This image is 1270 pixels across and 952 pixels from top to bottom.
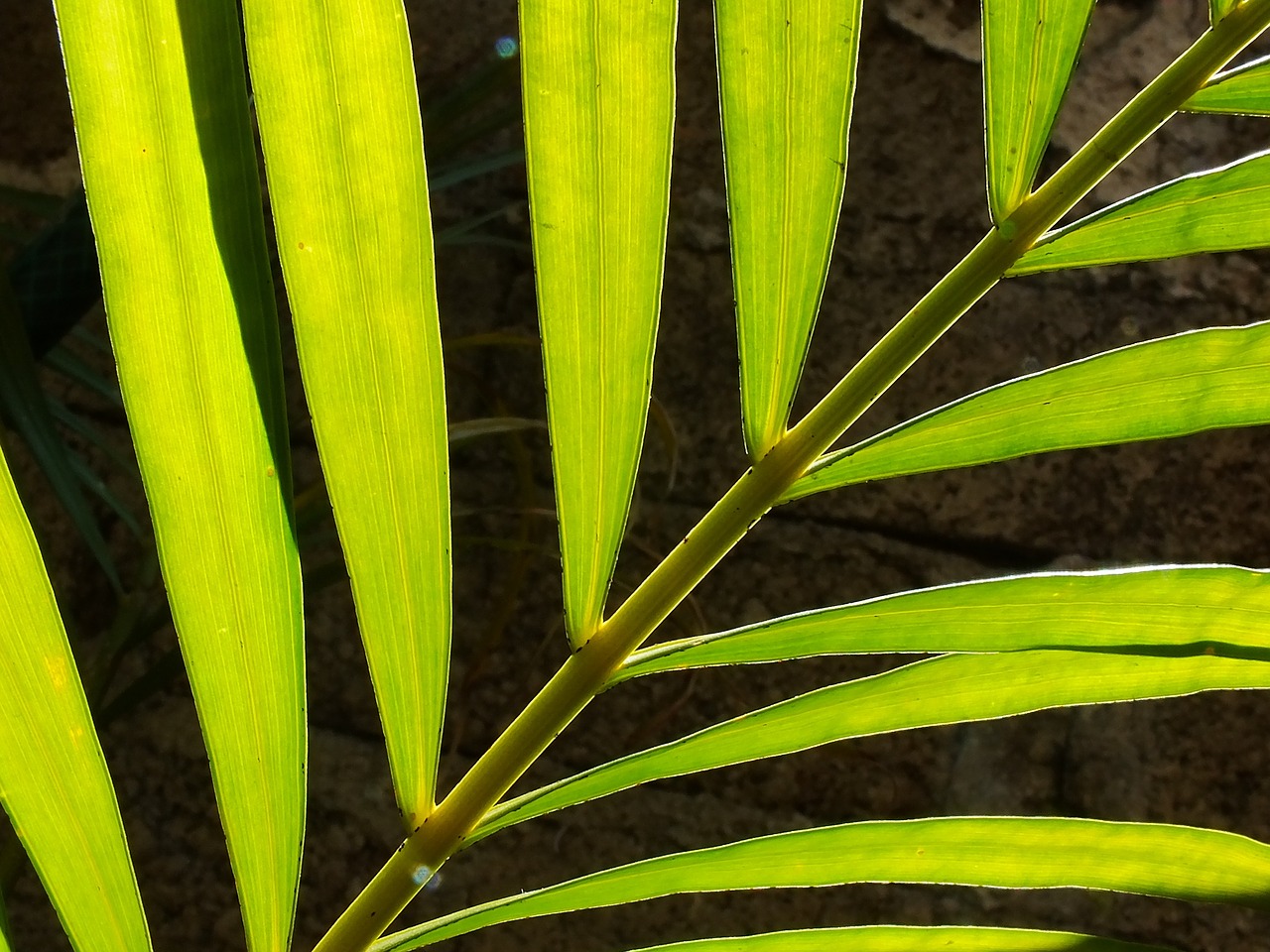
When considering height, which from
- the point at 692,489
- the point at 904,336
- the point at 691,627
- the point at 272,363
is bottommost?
the point at 272,363

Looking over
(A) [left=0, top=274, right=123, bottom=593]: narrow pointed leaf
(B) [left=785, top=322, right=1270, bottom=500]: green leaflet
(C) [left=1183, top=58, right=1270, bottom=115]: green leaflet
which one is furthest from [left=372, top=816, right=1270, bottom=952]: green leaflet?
(A) [left=0, top=274, right=123, bottom=593]: narrow pointed leaf

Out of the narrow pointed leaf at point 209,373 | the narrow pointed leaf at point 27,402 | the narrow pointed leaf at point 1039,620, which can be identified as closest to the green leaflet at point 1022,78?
the narrow pointed leaf at point 1039,620

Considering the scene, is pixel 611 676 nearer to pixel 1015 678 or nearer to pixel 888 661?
pixel 1015 678

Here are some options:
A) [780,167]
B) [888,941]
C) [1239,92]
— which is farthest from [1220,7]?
[888,941]

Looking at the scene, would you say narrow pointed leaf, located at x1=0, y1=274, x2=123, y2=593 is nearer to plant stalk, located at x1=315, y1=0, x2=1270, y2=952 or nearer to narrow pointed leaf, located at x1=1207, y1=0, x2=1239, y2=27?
plant stalk, located at x1=315, y1=0, x2=1270, y2=952

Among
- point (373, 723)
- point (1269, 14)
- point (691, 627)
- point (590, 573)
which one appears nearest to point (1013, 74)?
point (1269, 14)
